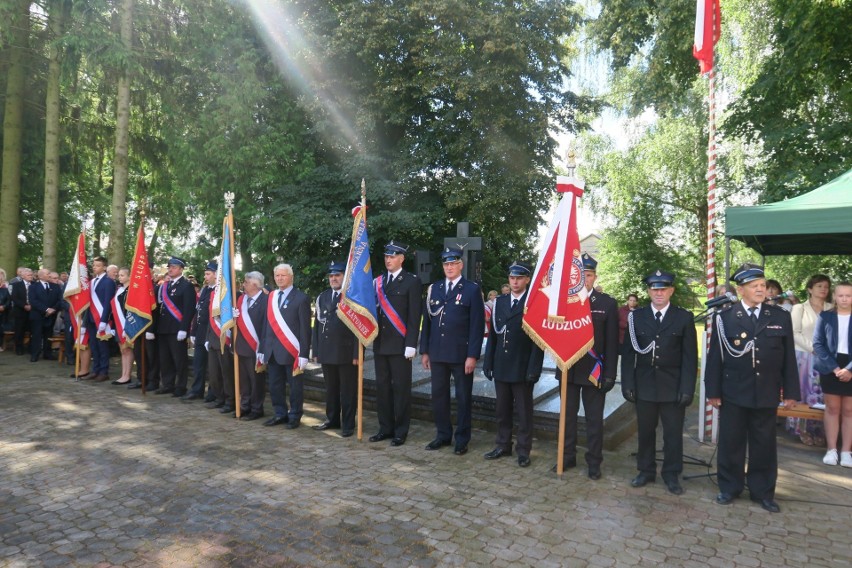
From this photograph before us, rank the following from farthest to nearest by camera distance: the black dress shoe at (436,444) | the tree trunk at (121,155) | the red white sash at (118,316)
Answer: the tree trunk at (121,155)
the red white sash at (118,316)
the black dress shoe at (436,444)

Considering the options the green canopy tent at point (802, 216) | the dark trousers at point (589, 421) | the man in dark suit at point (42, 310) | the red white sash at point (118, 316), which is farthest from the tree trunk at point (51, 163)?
the green canopy tent at point (802, 216)

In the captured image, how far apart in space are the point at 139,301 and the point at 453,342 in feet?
16.5

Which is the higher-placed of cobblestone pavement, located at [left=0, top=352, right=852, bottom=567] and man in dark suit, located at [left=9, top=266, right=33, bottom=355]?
man in dark suit, located at [left=9, top=266, right=33, bottom=355]

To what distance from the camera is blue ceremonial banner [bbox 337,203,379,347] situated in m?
6.07

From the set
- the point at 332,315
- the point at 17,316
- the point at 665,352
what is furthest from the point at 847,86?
the point at 17,316

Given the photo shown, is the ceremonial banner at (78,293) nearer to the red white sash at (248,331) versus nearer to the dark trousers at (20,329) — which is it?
the dark trousers at (20,329)

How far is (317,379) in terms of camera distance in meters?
8.21

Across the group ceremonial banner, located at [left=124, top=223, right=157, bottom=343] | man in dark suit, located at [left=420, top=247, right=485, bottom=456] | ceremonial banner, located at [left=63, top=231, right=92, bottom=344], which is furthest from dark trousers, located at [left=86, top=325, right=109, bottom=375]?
man in dark suit, located at [left=420, top=247, right=485, bottom=456]

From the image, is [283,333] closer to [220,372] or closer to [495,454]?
[220,372]

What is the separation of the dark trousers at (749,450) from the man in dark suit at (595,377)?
0.94 m

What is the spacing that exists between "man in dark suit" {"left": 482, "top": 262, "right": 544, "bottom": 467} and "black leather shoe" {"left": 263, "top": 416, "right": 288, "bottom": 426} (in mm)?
2526

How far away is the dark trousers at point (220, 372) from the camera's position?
24.3 feet

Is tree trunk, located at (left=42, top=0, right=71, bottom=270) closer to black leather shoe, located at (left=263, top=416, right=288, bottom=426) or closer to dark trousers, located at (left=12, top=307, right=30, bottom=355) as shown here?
dark trousers, located at (left=12, top=307, right=30, bottom=355)

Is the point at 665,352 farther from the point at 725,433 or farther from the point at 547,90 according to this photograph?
the point at 547,90
